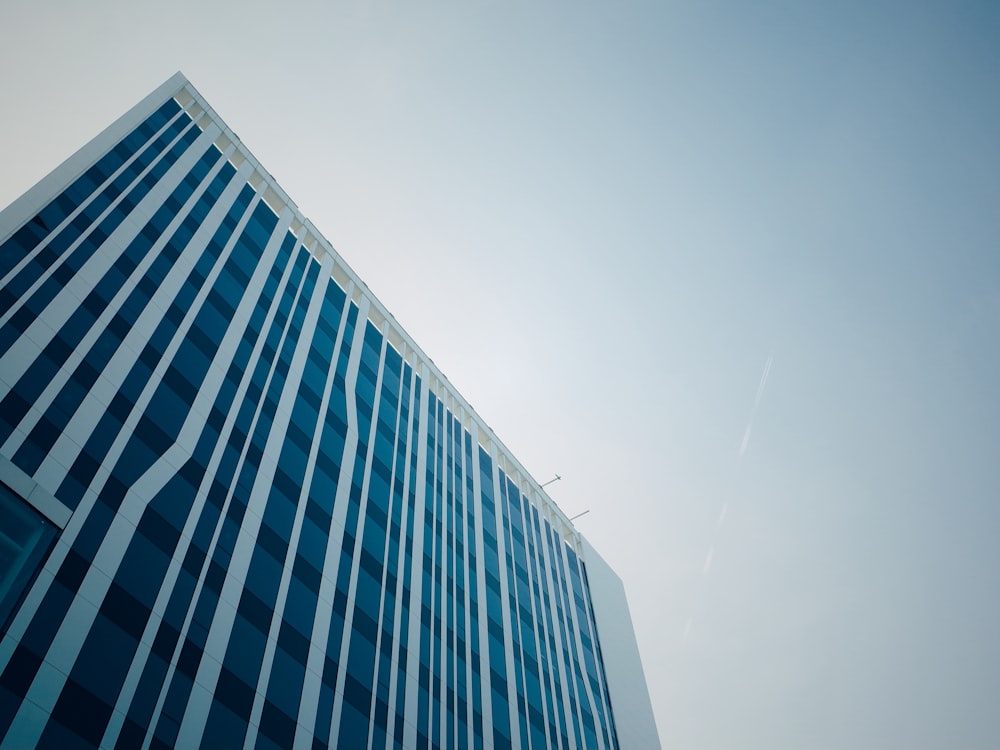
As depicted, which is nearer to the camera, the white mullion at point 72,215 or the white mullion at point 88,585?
the white mullion at point 88,585

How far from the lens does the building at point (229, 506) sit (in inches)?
830

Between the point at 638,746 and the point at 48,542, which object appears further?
the point at 638,746

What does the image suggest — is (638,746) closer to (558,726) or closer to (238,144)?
(558,726)

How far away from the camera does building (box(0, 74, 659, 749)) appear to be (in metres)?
21.1

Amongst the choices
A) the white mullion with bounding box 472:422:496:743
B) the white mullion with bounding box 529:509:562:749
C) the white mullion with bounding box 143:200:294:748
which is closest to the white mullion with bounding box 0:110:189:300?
the white mullion with bounding box 143:200:294:748

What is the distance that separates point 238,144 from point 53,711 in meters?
37.9

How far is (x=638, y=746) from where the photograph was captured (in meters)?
47.7

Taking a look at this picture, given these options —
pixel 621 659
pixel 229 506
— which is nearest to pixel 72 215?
pixel 229 506

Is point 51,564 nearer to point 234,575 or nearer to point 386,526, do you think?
point 234,575

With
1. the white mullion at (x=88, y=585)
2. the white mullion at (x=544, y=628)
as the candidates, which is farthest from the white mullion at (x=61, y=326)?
the white mullion at (x=544, y=628)

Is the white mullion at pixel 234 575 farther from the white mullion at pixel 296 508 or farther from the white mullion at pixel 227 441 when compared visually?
the white mullion at pixel 296 508

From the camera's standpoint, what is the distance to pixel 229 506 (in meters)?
28.2

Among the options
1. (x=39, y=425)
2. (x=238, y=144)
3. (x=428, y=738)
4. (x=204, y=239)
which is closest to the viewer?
(x=39, y=425)

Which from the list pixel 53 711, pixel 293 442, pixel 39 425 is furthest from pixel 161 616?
pixel 293 442
